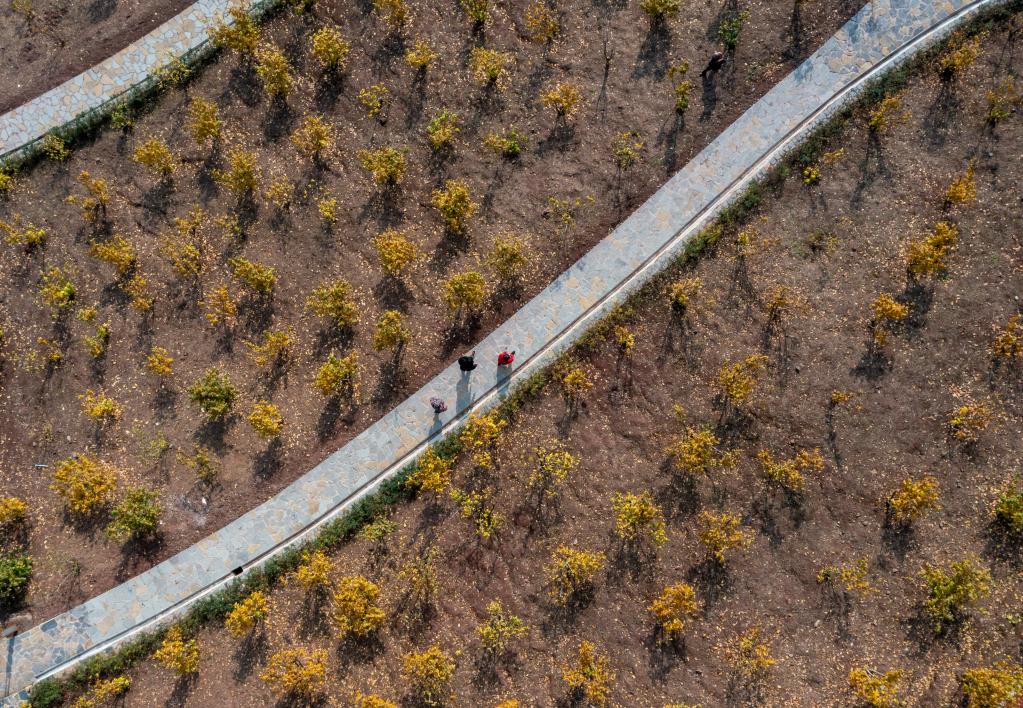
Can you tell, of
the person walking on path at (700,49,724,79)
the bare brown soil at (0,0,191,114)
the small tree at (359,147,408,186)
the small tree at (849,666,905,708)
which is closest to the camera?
the small tree at (849,666,905,708)

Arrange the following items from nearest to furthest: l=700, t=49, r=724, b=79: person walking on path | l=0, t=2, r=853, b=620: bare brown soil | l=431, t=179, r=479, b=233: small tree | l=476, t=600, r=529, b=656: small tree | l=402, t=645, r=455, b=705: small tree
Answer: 1. l=402, t=645, r=455, b=705: small tree
2. l=476, t=600, r=529, b=656: small tree
3. l=0, t=2, r=853, b=620: bare brown soil
4. l=431, t=179, r=479, b=233: small tree
5. l=700, t=49, r=724, b=79: person walking on path

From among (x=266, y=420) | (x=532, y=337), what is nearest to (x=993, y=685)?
(x=532, y=337)

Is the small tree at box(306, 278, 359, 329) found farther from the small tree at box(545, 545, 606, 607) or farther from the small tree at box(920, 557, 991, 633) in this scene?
the small tree at box(920, 557, 991, 633)

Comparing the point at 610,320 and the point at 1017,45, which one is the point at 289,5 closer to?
the point at 610,320

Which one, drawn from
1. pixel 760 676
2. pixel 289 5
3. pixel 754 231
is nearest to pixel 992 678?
pixel 760 676

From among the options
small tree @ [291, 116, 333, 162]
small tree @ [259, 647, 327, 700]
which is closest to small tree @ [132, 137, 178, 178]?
small tree @ [291, 116, 333, 162]

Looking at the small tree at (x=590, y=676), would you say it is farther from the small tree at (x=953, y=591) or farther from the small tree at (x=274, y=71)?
the small tree at (x=274, y=71)
